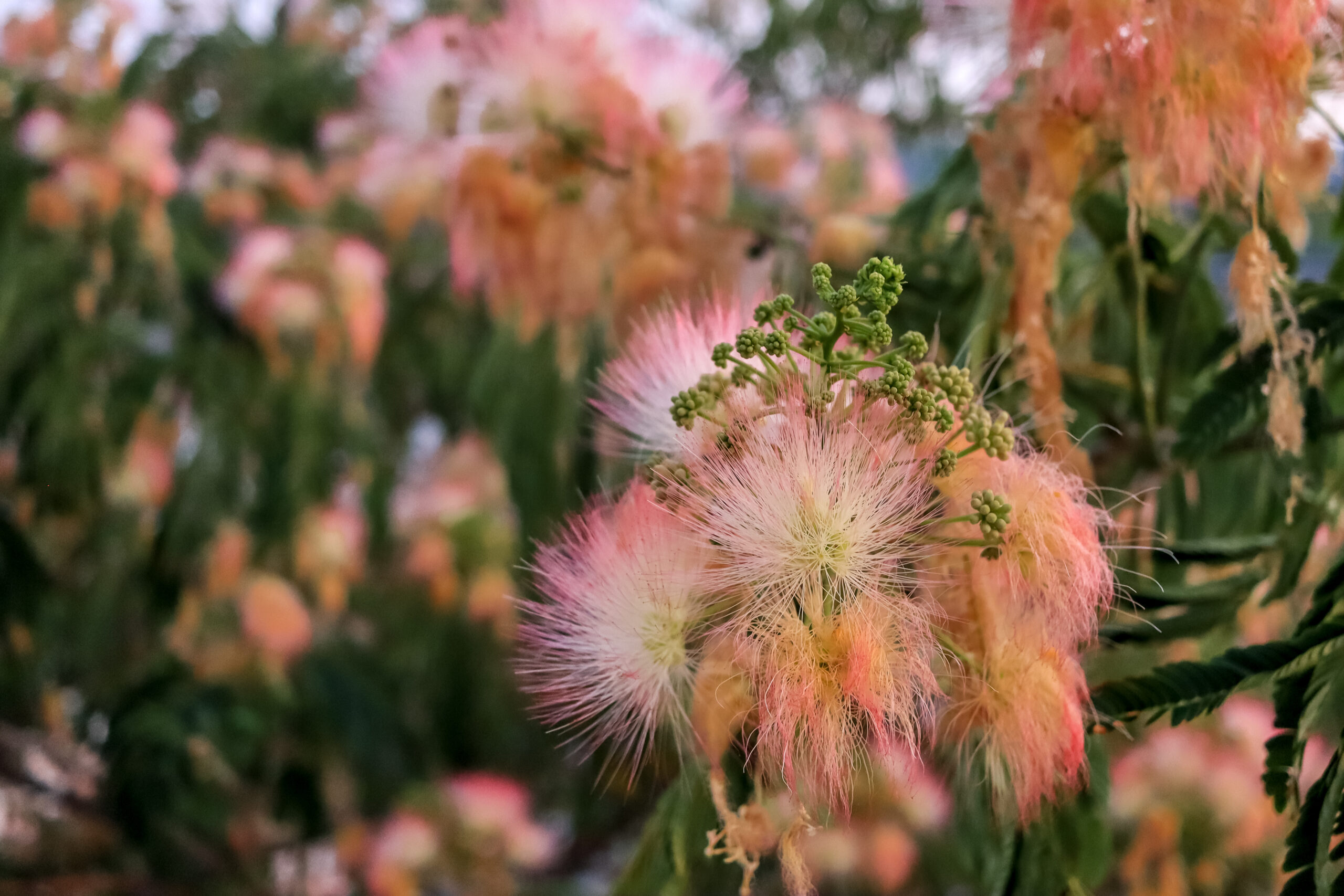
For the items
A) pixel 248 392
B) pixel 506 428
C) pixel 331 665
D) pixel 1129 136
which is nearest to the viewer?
pixel 1129 136

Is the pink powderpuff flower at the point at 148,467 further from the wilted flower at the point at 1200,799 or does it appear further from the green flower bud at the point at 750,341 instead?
the wilted flower at the point at 1200,799

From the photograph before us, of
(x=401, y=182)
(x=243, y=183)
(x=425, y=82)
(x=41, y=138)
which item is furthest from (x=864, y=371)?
(x=243, y=183)

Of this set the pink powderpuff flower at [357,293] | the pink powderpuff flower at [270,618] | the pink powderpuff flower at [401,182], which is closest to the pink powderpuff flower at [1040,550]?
the pink powderpuff flower at [401,182]

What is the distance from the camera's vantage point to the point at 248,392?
170 centimetres

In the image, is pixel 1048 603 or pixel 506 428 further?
pixel 506 428

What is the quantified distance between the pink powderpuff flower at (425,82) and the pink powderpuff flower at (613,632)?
663 millimetres

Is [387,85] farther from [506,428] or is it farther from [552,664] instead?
[552,664]

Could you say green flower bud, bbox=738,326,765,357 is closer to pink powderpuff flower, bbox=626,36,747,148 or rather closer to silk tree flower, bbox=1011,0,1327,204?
silk tree flower, bbox=1011,0,1327,204

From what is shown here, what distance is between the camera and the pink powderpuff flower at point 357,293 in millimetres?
1591

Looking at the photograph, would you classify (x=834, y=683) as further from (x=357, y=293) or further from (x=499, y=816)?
(x=499, y=816)

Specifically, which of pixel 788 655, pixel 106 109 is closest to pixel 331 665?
pixel 106 109

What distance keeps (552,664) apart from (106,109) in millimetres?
1447

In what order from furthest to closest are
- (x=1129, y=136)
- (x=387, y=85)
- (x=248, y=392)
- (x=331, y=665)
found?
1. (x=331, y=665)
2. (x=248, y=392)
3. (x=387, y=85)
4. (x=1129, y=136)

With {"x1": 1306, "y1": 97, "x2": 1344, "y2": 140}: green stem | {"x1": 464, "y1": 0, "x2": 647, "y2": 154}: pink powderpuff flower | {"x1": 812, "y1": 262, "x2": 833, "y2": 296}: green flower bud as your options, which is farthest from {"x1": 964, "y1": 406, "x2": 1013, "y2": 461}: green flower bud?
{"x1": 464, "y1": 0, "x2": 647, "y2": 154}: pink powderpuff flower
